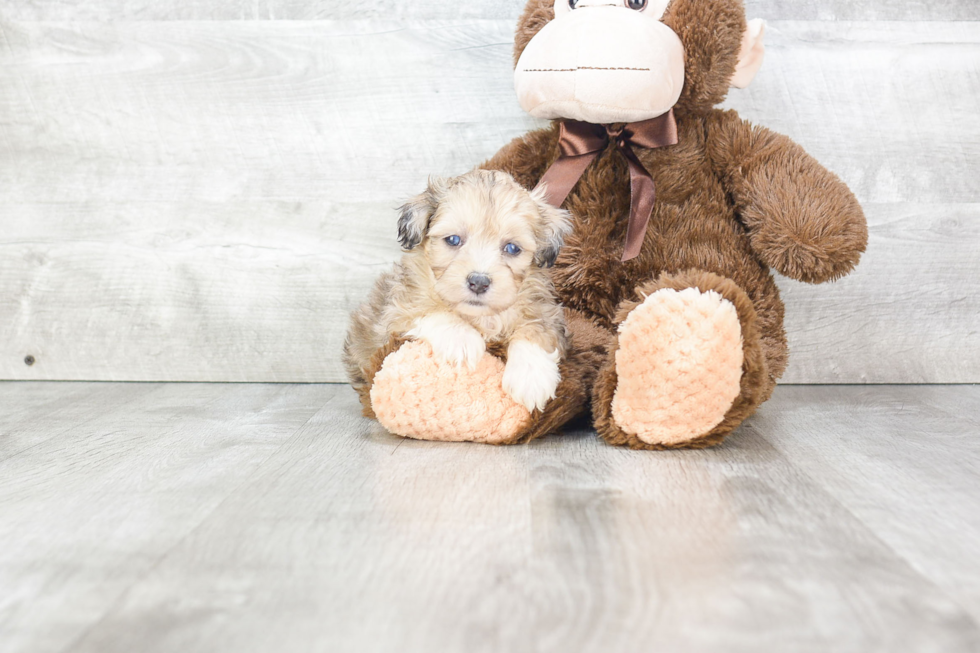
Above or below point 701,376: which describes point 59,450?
below

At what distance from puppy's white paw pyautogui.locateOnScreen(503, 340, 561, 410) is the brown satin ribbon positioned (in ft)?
1.31

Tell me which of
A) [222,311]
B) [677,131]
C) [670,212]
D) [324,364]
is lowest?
[324,364]

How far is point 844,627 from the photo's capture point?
2.99ft

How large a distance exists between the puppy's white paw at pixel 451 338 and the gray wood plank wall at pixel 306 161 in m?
0.83

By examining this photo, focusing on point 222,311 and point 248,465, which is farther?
point 222,311

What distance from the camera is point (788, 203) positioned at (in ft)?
6.06

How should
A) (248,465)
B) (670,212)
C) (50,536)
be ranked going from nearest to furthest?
(50,536) < (248,465) < (670,212)

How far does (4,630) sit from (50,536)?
0.30m

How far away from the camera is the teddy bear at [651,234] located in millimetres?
1633

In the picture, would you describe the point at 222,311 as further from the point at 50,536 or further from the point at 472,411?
the point at 50,536

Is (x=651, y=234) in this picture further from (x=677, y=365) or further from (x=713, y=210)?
(x=677, y=365)

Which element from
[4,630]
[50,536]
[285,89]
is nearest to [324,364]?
[285,89]

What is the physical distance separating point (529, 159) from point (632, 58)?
1.49 ft

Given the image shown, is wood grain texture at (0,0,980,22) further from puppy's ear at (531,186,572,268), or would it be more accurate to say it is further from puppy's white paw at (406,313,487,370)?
puppy's white paw at (406,313,487,370)
